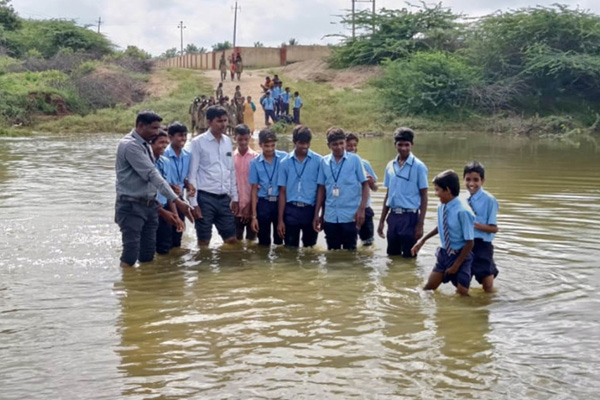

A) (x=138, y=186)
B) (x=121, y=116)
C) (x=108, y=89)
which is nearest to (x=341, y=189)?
(x=138, y=186)

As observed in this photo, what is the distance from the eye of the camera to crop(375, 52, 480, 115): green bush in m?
34.6

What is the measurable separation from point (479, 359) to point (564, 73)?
3181 centimetres

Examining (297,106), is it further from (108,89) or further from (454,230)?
(454,230)

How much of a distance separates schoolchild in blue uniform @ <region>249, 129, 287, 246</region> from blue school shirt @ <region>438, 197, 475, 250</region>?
8.19 ft

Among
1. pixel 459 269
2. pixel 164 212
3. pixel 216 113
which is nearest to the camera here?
pixel 459 269

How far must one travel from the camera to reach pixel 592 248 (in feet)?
28.9

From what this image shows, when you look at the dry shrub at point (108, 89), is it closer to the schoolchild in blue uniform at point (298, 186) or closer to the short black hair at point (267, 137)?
the short black hair at point (267, 137)

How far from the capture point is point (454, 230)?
6.43 m

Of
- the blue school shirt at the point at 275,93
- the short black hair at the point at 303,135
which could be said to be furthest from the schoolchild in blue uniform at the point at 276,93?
the short black hair at the point at 303,135

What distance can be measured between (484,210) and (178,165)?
138 inches

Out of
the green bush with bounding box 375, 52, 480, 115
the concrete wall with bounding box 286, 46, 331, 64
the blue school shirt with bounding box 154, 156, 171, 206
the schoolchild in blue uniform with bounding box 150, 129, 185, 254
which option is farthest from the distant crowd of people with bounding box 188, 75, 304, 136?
the concrete wall with bounding box 286, 46, 331, 64

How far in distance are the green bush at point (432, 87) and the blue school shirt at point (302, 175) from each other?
26.5 meters

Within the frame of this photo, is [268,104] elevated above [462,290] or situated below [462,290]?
above

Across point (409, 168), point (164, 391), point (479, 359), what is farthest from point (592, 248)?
point (164, 391)
